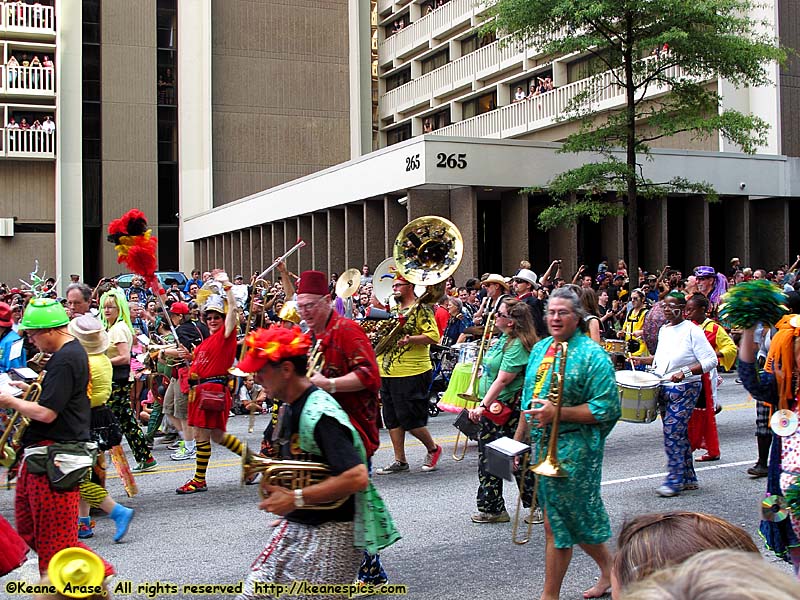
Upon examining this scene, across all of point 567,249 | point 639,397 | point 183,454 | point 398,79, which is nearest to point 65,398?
point 639,397

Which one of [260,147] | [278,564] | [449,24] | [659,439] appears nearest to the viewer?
[278,564]

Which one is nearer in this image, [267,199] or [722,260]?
[722,260]

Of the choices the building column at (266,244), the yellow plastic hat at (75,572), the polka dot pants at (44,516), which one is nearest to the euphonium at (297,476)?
the yellow plastic hat at (75,572)

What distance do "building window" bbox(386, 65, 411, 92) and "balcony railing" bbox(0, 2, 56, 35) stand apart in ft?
52.2

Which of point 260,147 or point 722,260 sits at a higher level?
point 260,147

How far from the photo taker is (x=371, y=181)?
26266mm

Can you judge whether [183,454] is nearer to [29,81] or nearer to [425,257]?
[425,257]

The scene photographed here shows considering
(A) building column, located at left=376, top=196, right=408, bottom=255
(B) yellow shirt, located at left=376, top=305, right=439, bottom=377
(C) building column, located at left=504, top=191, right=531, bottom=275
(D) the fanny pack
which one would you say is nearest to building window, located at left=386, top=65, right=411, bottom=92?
(A) building column, located at left=376, top=196, right=408, bottom=255

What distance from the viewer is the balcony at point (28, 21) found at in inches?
1519

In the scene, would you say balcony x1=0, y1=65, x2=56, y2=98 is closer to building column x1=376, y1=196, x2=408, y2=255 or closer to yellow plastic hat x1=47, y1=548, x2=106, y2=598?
building column x1=376, y1=196, x2=408, y2=255

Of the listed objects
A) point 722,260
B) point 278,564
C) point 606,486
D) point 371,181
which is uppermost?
point 371,181

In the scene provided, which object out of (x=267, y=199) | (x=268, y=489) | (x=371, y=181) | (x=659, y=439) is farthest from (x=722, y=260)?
(x=268, y=489)

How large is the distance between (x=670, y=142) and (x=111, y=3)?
25.6m

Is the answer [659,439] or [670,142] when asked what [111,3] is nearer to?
[670,142]
